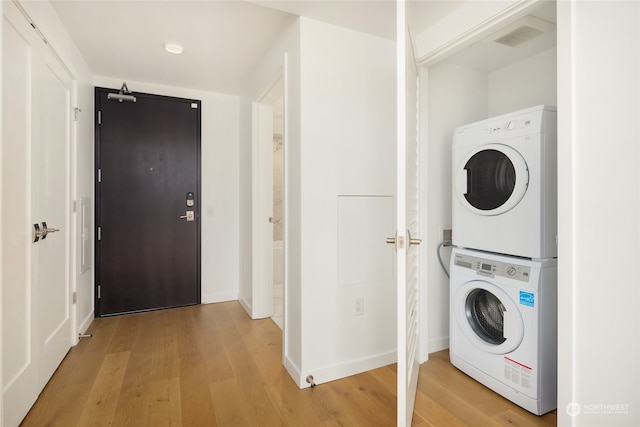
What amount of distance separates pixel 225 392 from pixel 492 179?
2008 millimetres

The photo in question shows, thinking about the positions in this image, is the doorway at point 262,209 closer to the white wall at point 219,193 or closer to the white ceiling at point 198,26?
the white ceiling at point 198,26

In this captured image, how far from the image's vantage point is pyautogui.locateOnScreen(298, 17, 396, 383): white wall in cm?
197

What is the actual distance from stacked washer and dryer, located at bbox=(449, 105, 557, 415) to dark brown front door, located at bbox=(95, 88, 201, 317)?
259 centimetres

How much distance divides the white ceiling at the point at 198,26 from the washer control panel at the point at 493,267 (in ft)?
4.87

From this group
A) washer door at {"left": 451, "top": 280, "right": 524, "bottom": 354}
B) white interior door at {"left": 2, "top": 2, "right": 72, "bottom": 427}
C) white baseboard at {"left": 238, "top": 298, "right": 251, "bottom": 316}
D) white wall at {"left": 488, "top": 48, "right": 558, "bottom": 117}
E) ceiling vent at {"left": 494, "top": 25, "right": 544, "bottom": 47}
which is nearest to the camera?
white interior door at {"left": 2, "top": 2, "right": 72, "bottom": 427}

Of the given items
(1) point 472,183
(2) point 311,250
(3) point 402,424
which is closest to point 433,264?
(1) point 472,183

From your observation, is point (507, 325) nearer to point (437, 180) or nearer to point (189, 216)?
point (437, 180)

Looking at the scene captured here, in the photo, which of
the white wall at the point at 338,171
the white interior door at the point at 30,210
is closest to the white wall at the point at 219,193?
the white interior door at the point at 30,210

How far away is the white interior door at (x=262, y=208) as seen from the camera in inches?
120

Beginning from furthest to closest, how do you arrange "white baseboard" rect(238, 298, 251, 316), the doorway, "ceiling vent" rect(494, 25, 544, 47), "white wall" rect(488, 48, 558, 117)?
"white baseboard" rect(238, 298, 251, 316)
the doorway
"white wall" rect(488, 48, 558, 117)
"ceiling vent" rect(494, 25, 544, 47)

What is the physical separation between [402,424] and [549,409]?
36.4 inches
